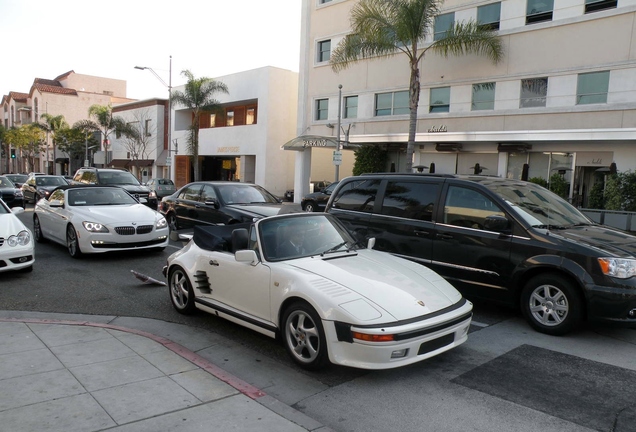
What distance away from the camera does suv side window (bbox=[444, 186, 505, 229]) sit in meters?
6.54

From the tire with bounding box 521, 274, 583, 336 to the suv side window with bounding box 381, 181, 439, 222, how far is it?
1.70m

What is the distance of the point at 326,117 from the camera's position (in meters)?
30.2

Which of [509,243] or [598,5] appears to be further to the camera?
[598,5]

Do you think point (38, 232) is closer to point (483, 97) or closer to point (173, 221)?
point (173, 221)

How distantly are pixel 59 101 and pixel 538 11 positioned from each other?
69543 millimetres

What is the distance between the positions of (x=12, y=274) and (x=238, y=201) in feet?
15.7

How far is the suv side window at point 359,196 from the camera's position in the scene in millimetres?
7984

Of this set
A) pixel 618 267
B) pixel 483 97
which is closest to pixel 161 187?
pixel 483 97

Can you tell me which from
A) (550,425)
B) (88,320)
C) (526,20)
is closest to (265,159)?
(526,20)

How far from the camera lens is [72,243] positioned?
33.3 ft

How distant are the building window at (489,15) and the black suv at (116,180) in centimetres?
1586

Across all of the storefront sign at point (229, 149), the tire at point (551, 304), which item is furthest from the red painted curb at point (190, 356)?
the storefront sign at point (229, 149)

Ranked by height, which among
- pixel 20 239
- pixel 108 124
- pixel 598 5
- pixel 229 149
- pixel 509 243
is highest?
pixel 598 5

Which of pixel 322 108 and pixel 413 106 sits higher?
pixel 322 108
